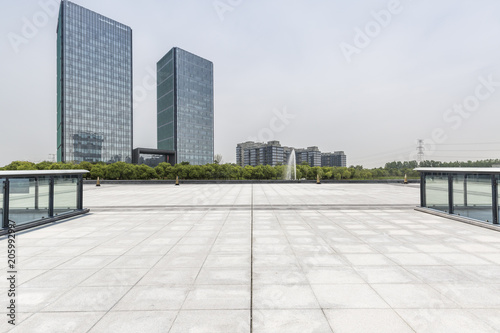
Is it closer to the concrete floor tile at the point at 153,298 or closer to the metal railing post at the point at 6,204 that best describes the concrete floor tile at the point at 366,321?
the concrete floor tile at the point at 153,298

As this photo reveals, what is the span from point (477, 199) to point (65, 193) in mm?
16751

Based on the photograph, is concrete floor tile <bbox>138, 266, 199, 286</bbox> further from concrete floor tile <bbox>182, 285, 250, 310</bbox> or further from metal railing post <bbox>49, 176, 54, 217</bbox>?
metal railing post <bbox>49, 176, 54, 217</bbox>

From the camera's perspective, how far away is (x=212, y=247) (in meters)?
6.38

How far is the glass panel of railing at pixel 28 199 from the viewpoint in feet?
26.1

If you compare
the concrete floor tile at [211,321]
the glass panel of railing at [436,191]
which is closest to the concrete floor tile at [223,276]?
the concrete floor tile at [211,321]

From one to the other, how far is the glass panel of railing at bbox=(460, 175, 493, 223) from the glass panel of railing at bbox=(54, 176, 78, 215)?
1617cm

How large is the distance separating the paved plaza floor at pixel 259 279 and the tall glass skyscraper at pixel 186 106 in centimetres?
14960

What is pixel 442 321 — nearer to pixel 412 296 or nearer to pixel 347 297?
pixel 412 296

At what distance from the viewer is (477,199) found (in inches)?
362

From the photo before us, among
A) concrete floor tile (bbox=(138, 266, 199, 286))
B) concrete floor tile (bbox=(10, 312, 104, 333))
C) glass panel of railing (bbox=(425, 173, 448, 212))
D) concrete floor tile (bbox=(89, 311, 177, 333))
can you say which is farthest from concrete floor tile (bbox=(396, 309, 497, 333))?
glass panel of railing (bbox=(425, 173, 448, 212))

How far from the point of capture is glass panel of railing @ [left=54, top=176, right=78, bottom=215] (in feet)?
33.2

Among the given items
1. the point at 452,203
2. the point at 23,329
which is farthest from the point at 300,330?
the point at 452,203

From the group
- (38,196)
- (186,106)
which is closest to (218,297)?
(38,196)

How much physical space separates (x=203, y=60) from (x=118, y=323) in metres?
188
